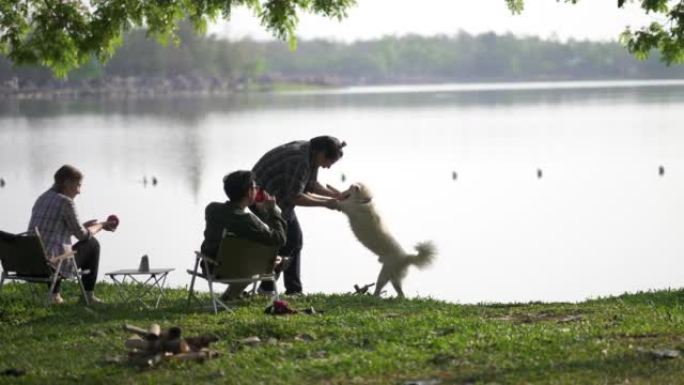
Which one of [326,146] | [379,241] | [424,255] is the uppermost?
[326,146]

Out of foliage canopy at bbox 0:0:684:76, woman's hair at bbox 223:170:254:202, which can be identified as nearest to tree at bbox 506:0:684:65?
foliage canopy at bbox 0:0:684:76

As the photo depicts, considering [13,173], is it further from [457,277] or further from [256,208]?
[256,208]

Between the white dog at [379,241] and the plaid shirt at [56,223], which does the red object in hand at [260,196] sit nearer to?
the white dog at [379,241]

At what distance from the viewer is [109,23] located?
1451cm

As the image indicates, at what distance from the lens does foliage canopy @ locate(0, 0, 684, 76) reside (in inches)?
568

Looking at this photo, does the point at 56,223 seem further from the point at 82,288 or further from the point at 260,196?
the point at 260,196

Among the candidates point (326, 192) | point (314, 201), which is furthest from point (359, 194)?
point (314, 201)

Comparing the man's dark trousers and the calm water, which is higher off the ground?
the man's dark trousers

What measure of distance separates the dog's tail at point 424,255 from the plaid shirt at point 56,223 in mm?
3237

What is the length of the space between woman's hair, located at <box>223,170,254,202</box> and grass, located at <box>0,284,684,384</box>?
974mm

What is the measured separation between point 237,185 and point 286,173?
4.39ft

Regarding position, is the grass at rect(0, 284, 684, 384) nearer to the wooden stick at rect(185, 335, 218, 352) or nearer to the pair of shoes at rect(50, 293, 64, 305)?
the wooden stick at rect(185, 335, 218, 352)

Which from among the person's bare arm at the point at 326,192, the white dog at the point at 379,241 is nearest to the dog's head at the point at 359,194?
the white dog at the point at 379,241

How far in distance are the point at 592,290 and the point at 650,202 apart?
1258 cm
